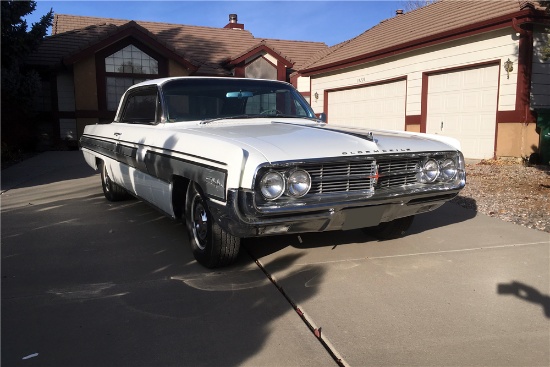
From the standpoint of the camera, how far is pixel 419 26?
13.6 meters

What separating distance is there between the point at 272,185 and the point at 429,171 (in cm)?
153

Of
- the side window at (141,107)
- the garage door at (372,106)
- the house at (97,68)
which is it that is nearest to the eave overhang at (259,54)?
the house at (97,68)

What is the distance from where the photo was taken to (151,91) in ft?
16.8

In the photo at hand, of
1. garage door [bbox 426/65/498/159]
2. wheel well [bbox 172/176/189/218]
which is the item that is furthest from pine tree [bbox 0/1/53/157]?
garage door [bbox 426/65/498/159]

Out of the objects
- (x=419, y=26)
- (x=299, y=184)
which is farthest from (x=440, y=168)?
(x=419, y=26)

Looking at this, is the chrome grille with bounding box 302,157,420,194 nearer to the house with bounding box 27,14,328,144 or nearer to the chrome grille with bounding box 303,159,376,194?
the chrome grille with bounding box 303,159,376,194

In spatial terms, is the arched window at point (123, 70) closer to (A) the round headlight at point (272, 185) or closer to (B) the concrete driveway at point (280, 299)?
(B) the concrete driveway at point (280, 299)

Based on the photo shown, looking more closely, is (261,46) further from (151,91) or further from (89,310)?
(89,310)

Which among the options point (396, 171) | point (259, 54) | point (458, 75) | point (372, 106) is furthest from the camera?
point (259, 54)

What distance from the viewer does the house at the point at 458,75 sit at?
9.87m

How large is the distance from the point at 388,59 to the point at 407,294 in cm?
1146

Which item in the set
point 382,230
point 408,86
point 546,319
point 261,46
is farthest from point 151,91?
point 261,46

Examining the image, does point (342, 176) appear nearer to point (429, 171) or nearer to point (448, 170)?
point (429, 171)

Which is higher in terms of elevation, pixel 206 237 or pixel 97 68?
pixel 97 68
